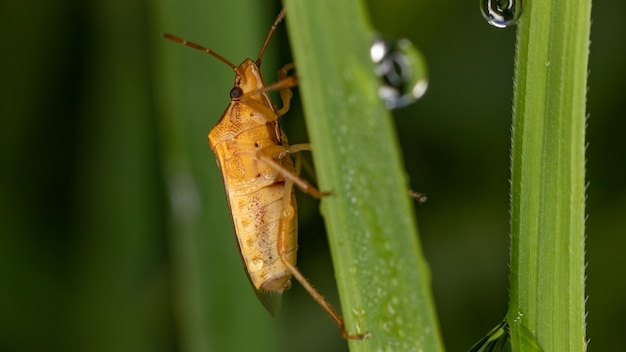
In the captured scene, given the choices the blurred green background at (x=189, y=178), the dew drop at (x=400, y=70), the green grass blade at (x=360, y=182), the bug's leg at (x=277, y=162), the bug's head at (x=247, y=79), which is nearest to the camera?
the green grass blade at (x=360, y=182)

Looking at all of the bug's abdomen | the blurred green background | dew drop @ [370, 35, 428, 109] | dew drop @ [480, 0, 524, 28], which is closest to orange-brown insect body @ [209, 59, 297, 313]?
the bug's abdomen

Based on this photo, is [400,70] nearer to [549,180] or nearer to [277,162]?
[549,180]

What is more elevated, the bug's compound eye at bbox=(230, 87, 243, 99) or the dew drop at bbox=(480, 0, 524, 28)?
the bug's compound eye at bbox=(230, 87, 243, 99)

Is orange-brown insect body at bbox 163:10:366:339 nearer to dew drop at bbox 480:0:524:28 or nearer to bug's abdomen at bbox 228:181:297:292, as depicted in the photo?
bug's abdomen at bbox 228:181:297:292

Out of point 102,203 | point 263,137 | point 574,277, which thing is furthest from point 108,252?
point 574,277

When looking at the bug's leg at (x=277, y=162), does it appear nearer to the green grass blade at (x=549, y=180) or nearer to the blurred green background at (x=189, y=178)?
the blurred green background at (x=189, y=178)

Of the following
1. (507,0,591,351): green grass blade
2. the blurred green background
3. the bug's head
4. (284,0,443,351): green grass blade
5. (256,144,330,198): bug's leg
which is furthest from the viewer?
the blurred green background

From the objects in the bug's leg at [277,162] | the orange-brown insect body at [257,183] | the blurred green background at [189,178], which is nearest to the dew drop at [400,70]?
the bug's leg at [277,162]
